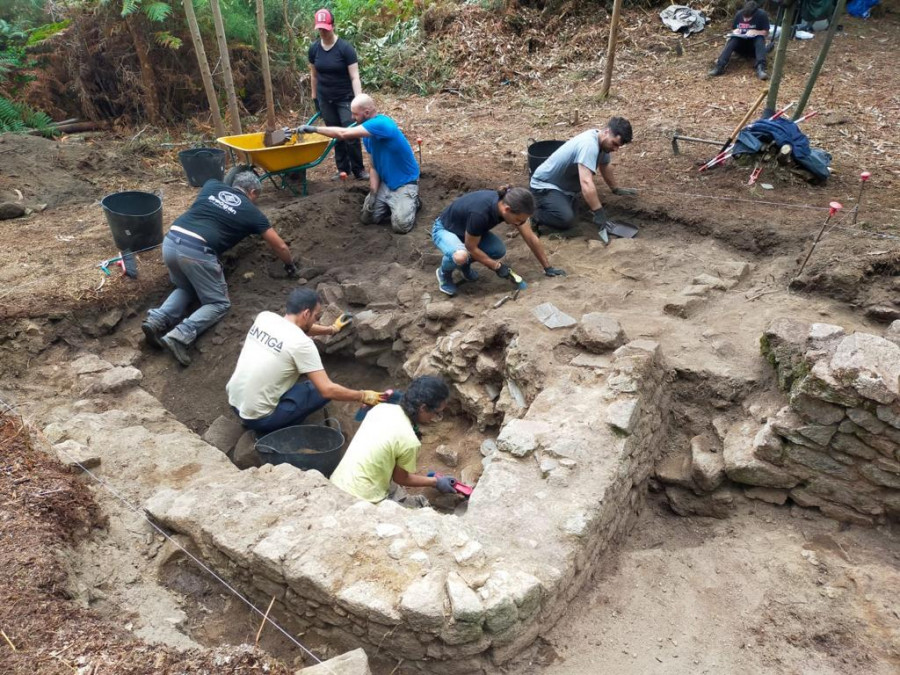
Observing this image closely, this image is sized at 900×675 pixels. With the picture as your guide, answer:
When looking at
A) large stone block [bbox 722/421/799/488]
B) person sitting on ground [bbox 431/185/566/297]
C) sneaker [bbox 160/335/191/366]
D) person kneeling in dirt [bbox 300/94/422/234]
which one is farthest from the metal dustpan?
sneaker [bbox 160/335/191/366]

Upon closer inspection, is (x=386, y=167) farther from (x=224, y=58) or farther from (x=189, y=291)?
(x=224, y=58)

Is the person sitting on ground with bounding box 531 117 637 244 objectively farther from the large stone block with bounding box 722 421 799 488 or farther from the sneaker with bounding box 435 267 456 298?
the large stone block with bounding box 722 421 799 488

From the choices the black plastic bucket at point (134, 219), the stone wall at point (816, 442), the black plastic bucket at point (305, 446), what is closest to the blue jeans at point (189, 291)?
the black plastic bucket at point (134, 219)

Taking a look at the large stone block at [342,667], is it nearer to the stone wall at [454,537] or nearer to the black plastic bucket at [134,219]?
the stone wall at [454,537]

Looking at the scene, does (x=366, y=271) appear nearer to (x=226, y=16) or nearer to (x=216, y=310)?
(x=216, y=310)

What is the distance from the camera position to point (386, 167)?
6758 mm

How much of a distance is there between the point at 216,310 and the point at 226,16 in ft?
22.2

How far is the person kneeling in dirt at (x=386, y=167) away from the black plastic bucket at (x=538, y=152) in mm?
1270

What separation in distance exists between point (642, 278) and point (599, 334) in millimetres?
1340

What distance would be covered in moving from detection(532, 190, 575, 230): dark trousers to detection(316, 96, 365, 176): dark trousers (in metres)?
2.60

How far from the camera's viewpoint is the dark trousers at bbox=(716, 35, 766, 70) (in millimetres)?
9500

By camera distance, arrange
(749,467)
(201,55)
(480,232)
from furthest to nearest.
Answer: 1. (201,55)
2. (480,232)
3. (749,467)

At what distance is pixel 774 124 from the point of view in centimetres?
644

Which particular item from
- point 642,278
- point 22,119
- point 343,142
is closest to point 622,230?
point 642,278
